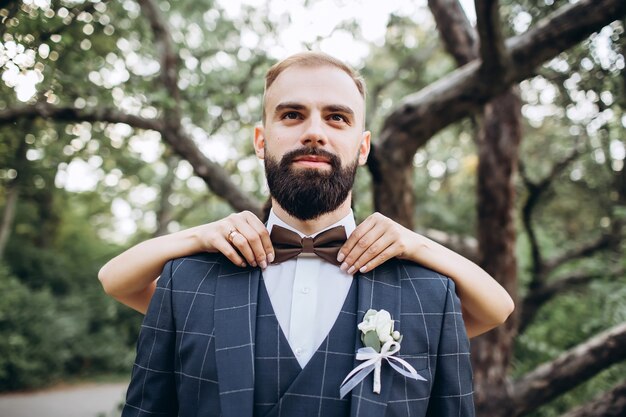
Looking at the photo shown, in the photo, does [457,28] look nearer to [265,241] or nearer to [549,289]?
[549,289]

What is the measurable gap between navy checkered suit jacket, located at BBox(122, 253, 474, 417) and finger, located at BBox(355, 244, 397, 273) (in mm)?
39

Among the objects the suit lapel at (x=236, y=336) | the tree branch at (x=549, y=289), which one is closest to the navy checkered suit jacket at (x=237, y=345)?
the suit lapel at (x=236, y=336)

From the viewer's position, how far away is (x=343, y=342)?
5.42ft

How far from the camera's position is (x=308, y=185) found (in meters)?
1.79

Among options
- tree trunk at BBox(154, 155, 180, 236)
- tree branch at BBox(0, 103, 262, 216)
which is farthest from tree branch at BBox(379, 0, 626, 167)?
tree trunk at BBox(154, 155, 180, 236)

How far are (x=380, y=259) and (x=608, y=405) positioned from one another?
3.18 m

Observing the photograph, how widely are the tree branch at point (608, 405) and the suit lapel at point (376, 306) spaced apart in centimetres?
A: 305

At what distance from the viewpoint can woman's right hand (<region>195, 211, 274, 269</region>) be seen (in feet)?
5.77

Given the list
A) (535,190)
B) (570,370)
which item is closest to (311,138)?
(570,370)

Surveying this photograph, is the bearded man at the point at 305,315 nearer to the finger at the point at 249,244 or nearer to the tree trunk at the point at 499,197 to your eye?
the finger at the point at 249,244

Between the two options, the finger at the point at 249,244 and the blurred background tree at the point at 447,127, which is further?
the blurred background tree at the point at 447,127

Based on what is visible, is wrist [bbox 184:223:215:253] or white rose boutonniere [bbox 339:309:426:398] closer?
white rose boutonniere [bbox 339:309:426:398]

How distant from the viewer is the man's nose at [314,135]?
5.82 feet

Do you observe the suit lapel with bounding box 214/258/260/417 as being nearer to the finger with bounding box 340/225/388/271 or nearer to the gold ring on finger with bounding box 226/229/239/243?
the gold ring on finger with bounding box 226/229/239/243
